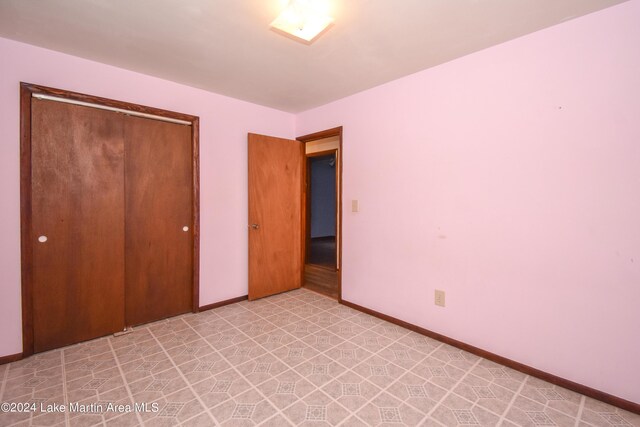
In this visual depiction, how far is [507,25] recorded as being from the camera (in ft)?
6.15

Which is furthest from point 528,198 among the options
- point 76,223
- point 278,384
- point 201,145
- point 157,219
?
point 76,223

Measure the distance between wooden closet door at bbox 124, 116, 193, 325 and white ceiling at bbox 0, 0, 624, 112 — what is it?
2.09ft

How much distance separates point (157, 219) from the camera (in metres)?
2.80

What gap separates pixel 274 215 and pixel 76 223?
6.31 ft

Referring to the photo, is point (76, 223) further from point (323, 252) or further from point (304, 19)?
point (323, 252)

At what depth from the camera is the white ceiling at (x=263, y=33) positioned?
1.71 m

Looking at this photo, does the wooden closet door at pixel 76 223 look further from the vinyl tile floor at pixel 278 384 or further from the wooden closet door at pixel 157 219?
the vinyl tile floor at pixel 278 384

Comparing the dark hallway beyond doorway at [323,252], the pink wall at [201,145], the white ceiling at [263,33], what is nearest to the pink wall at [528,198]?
the white ceiling at [263,33]

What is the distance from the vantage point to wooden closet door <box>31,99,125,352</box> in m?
2.21

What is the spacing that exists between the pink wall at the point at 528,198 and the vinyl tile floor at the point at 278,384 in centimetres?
33

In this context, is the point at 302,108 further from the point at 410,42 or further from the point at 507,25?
the point at 507,25

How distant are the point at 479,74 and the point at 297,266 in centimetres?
A: 293

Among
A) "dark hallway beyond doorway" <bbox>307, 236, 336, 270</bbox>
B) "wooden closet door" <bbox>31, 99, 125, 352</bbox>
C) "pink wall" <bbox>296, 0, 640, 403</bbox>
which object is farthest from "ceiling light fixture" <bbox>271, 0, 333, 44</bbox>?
"dark hallway beyond doorway" <bbox>307, 236, 336, 270</bbox>

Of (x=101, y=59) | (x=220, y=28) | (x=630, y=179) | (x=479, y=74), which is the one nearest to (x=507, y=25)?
(x=479, y=74)
